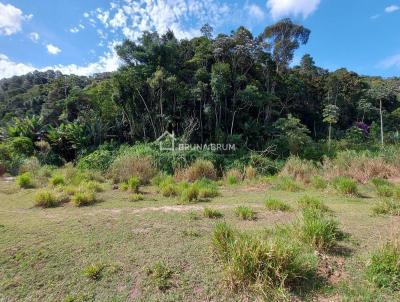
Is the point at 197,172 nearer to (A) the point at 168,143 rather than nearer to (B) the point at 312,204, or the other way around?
(A) the point at 168,143

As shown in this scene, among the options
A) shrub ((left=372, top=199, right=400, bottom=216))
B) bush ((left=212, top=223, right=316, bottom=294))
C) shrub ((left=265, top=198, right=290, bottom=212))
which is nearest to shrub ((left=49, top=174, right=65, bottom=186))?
shrub ((left=265, top=198, right=290, bottom=212))

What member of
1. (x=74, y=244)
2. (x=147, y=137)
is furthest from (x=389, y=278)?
(x=147, y=137)

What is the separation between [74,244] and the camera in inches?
136

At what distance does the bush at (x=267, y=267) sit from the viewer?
2441 millimetres

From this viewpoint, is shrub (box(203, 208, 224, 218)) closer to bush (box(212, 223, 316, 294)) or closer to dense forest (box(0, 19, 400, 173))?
bush (box(212, 223, 316, 294))

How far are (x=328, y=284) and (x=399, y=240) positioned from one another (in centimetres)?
88

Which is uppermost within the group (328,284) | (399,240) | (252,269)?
(399,240)

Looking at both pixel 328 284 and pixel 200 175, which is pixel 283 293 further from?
pixel 200 175

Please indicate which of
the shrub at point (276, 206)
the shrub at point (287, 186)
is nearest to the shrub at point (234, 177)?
the shrub at point (287, 186)

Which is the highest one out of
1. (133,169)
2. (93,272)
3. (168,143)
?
(168,143)

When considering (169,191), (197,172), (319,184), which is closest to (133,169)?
(197,172)

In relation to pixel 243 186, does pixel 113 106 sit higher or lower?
higher

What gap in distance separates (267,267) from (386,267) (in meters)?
1.12

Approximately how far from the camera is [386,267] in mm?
2496
